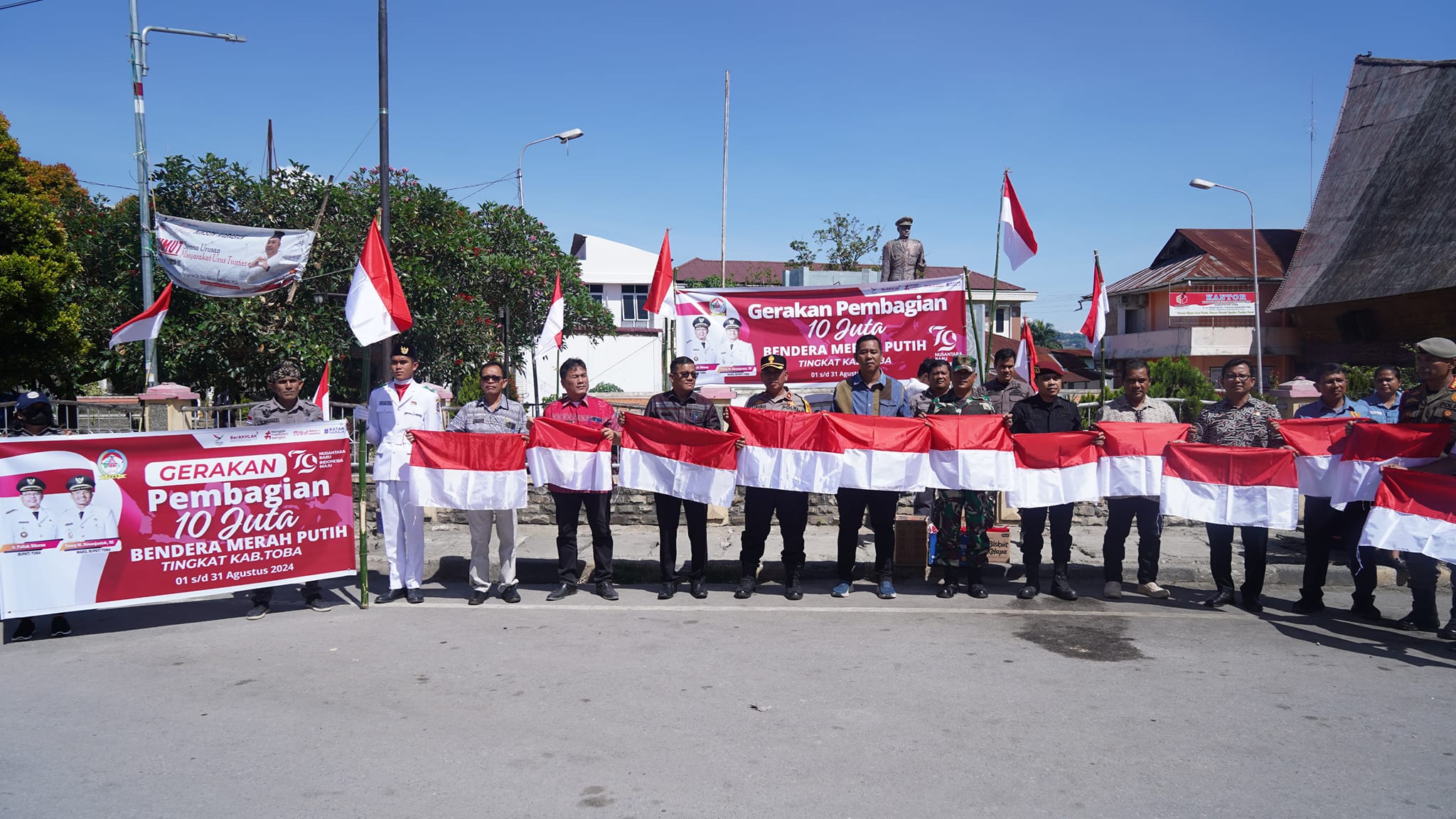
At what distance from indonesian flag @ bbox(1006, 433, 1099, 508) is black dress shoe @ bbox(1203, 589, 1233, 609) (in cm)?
114

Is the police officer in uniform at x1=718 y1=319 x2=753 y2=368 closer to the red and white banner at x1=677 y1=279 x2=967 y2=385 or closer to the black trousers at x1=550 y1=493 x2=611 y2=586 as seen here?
the red and white banner at x1=677 y1=279 x2=967 y2=385

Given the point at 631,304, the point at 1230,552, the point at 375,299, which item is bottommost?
the point at 1230,552

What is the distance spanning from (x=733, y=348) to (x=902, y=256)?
2.91 meters

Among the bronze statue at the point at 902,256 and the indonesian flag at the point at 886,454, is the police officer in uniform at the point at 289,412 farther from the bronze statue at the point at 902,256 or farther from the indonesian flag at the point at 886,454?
the bronze statue at the point at 902,256

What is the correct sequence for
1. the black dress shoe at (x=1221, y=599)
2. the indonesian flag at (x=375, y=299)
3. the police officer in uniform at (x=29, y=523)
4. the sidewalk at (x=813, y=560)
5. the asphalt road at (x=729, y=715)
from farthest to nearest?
the sidewalk at (x=813, y=560)
the indonesian flag at (x=375, y=299)
the black dress shoe at (x=1221, y=599)
the police officer in uniform at (x=29, y=523)
the asphalt road at (x=729, y=715)

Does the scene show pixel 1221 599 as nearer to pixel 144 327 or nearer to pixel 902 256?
pixel 902 256

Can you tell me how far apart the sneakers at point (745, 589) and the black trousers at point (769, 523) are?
0.04m

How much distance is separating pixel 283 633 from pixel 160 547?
1.22m

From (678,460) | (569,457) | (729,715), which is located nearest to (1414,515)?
(729,715)

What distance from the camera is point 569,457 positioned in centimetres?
757

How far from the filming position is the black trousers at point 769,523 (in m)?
7.54

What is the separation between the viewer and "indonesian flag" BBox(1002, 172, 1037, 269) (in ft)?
33.6

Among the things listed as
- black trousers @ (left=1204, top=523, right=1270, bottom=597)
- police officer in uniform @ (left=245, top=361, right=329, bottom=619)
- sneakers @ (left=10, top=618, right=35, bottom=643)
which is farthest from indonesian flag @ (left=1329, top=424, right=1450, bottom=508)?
sneakers @ (left=10, top=618, right=35, bottom=643)

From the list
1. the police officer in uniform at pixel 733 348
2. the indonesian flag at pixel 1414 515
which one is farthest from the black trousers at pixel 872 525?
the indonesian flag at pixel 1414 515
